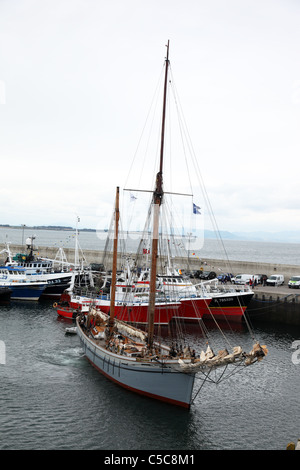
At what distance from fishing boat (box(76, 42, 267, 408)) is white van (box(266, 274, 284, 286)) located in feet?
101

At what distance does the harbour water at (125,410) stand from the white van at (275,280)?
2339 centimetres

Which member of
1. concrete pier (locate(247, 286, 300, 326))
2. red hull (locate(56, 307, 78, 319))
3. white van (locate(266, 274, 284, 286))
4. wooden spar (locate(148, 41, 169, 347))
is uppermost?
wooden spar (locate(148, 41, 169, 347))

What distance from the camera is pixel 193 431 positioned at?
1977 centimetres

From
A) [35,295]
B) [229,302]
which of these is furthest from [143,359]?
[35,295]

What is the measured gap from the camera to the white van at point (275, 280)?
5412cm

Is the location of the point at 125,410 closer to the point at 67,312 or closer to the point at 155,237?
the point at 155,237

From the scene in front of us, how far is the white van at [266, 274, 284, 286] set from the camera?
178 feet

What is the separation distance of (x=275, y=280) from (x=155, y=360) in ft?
120

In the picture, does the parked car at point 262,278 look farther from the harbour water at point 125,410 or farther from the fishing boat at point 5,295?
the fishing boat at point 5,295

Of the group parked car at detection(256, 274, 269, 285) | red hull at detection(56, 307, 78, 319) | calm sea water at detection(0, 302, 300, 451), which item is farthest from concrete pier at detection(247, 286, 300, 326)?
red hull at detection(56, 307, 78, 319)

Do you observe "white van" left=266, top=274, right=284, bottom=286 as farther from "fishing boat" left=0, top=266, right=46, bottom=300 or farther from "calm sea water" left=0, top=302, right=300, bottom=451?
"fishing boat" left=0, top=266, right=46, bottom=300

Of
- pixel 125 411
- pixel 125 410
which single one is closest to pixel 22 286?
pixel 125 410

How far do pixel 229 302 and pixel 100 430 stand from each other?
27.5 meters

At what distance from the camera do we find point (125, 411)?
2144 cm
